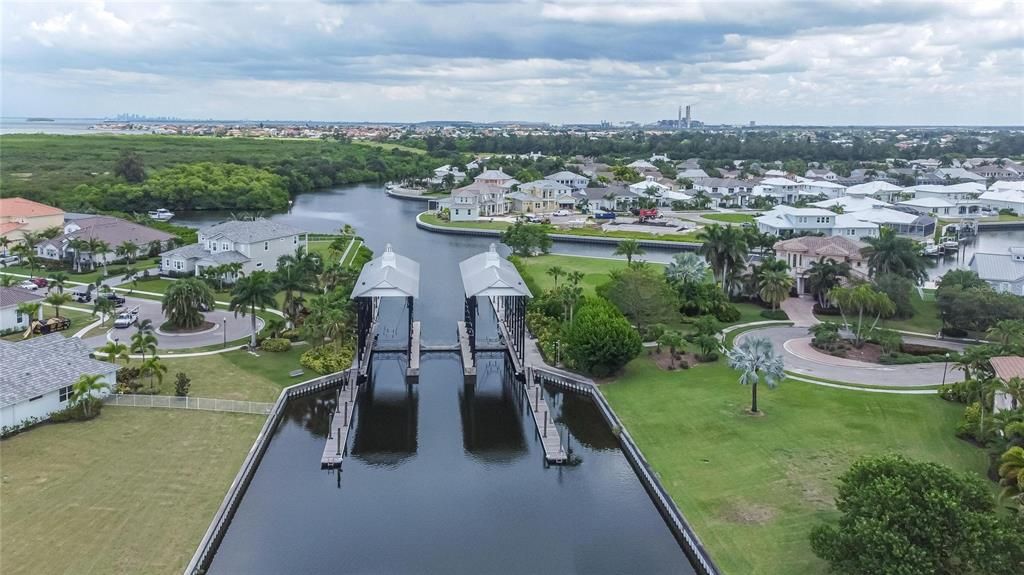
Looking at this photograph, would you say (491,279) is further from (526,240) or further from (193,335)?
(526,240)

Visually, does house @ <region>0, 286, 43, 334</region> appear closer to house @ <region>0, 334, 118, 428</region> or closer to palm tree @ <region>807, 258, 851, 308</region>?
house @ <region>0, 334, 118, 428</region>

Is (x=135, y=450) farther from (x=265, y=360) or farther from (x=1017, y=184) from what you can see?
(x=1017, y=184)

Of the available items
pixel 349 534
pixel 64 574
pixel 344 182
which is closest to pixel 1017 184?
pixel 344 182

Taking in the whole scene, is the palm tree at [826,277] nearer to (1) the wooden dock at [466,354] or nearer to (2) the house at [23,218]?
(1) the wooden dock at [466,354]

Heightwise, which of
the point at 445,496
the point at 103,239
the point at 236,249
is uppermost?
the point at 103,239

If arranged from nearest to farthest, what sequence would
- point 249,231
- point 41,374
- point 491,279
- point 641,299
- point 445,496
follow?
point 445,496 → point 41,374 → point 491,279 → point 641,299 → point 249,231

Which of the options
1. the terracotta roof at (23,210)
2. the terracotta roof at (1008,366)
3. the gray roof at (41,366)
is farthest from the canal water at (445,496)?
the terracotta roof at (23,210)

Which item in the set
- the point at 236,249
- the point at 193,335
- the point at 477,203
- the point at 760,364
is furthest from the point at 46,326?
the point at 477,203
